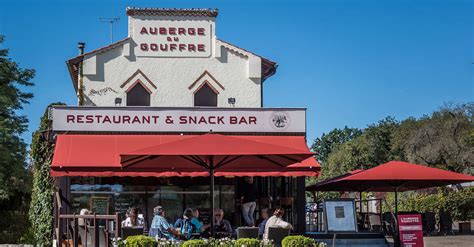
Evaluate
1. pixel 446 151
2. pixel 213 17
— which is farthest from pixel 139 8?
pixel 446 151

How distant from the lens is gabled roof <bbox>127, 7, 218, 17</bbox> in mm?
26312

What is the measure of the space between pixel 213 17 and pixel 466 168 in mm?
26203

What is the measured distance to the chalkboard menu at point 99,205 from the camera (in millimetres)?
19766

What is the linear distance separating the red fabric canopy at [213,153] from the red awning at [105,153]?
234 centimetres

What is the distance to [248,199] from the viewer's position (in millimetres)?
22953

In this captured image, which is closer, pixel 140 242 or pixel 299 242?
pixel 140 242

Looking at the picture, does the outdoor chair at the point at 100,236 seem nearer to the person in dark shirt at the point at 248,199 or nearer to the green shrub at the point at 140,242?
the green shrub at the point at 140,242

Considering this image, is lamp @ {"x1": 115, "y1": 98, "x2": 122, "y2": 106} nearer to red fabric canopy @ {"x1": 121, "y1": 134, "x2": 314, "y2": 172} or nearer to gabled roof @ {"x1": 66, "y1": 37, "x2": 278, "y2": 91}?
gabled roof @ {"x1": 66, "y1": 37, "x2": 278, "y2": 91}

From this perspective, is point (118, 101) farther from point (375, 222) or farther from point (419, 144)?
point (419, 144)

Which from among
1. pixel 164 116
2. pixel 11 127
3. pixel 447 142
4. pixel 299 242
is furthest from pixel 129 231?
pixel 447 142

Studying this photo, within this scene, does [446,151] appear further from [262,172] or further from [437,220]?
[262,172]

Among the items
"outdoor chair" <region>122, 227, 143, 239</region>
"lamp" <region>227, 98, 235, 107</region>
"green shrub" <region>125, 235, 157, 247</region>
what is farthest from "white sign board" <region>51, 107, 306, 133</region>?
"green shrub" <region>125, 235, 157, 247</region>

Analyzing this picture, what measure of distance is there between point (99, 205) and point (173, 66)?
25.5ft

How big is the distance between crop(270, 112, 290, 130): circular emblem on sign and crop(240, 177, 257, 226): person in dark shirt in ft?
5.87
